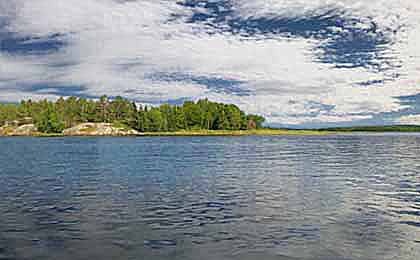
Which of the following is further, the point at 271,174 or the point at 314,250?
the point at 271,174

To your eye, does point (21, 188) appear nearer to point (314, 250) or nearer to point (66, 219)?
point (66, 219)

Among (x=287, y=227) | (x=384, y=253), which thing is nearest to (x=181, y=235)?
(x=287, y=227)

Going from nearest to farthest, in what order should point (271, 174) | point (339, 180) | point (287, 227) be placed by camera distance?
point (287, 227)
point (339, 180)
point (271, 174)

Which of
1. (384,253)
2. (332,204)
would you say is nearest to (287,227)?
(384,253)

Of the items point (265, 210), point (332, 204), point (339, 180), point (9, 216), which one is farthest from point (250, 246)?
point (339, 180)

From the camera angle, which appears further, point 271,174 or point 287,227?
point 271,174

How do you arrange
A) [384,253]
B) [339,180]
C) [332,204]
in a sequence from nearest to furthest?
[384,253] < [332,204] < [339,180]

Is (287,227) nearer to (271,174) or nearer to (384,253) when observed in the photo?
(384,253)

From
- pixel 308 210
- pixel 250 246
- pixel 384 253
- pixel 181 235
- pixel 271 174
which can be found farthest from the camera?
pixel 271 174

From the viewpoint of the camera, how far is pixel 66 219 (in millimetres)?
23719

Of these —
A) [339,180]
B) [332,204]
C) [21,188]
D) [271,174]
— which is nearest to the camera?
[332,204]

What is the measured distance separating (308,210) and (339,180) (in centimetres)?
1664

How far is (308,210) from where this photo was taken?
26.1 meters

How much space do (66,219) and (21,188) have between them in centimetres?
1482
